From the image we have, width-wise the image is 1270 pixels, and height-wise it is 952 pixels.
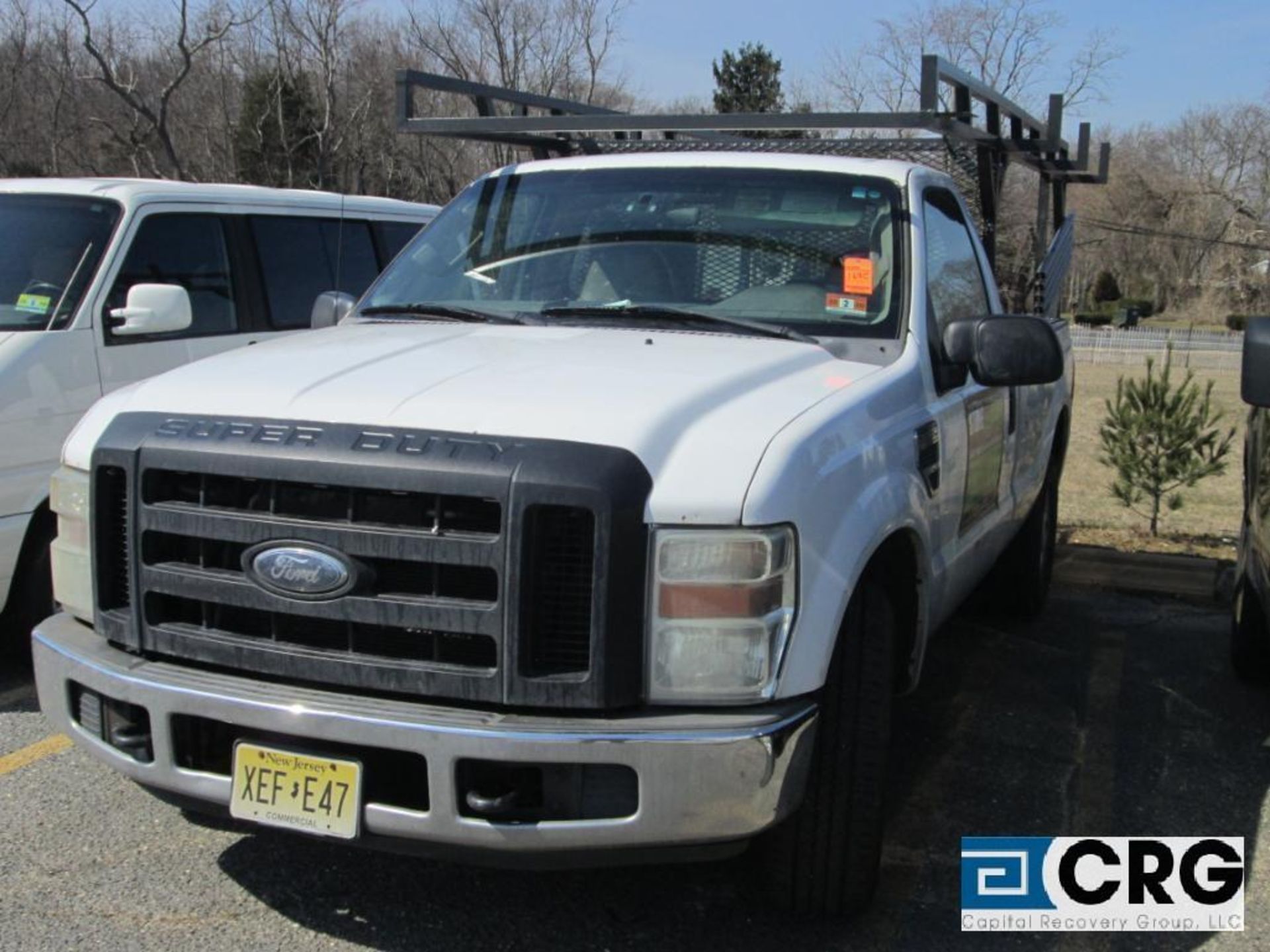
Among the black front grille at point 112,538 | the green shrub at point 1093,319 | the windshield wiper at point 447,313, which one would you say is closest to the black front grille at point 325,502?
the black front grille at point 112,538

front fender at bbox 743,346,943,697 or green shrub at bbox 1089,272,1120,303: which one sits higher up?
green shrub at bbox 1089,272,1120,303

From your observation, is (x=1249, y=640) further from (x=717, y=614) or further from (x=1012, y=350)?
(x=717, y=614)

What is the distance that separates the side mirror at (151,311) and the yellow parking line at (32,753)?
1.67 meters

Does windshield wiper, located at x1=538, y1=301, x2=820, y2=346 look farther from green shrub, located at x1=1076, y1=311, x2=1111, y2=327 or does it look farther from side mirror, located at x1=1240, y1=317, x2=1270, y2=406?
green shrub, located at x1=1076, y1=311, x2=1111, y2=327

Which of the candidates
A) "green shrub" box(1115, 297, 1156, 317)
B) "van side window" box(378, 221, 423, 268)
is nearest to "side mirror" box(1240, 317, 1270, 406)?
"van side window" box(378, 221, 423, 268)

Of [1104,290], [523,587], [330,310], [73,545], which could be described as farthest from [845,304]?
[1104,290]

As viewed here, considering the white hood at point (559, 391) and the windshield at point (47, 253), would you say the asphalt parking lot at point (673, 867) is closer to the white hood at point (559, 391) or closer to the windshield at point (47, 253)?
the white hood at point (559, 391)

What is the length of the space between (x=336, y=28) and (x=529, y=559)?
2767cm

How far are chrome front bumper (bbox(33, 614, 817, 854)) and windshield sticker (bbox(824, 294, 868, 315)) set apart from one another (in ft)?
4.74

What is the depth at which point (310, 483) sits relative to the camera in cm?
264

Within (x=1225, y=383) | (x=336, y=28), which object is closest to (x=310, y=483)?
(x=336, y=28)

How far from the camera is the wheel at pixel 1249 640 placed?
4918mm

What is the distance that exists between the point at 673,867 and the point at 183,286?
11.6 ft

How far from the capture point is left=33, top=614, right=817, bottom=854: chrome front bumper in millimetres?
2486
